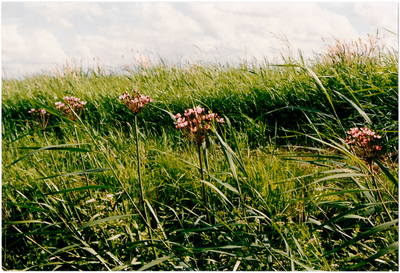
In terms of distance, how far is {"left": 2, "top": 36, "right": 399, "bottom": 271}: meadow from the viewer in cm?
168

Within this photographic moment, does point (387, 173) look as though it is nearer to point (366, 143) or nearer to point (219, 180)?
point (366, 143)

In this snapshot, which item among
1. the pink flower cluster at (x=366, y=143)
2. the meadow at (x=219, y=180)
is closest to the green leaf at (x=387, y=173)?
the meadow at (x=219, y=180)

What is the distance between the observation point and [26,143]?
3781mm

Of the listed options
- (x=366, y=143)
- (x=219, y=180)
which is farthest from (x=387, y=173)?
(x=219, y=180)

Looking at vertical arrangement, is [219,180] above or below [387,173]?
below

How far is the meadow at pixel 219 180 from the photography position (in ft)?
5.50

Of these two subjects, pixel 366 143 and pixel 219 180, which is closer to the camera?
pixel 219 180

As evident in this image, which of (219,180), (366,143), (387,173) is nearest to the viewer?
(387,173)

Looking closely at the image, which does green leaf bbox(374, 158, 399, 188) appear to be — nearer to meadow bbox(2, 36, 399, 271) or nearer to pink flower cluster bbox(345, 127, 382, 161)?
meadow bbox(2, 36, 399, 271)

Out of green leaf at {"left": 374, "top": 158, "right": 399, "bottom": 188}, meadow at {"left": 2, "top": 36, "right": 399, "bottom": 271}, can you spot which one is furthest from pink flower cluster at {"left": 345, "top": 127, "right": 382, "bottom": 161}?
green leaf at {"left": 374, "top": 158, "right": 399, "bottom": 188}

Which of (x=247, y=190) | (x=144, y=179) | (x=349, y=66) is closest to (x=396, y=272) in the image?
(x=247, y=190)

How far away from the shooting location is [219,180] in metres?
1.55

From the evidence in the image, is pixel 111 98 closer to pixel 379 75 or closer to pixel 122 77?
pixel 122 77

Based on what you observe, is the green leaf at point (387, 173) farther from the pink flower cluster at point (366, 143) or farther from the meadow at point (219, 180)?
the pink flower cluster at point (366, 143)
